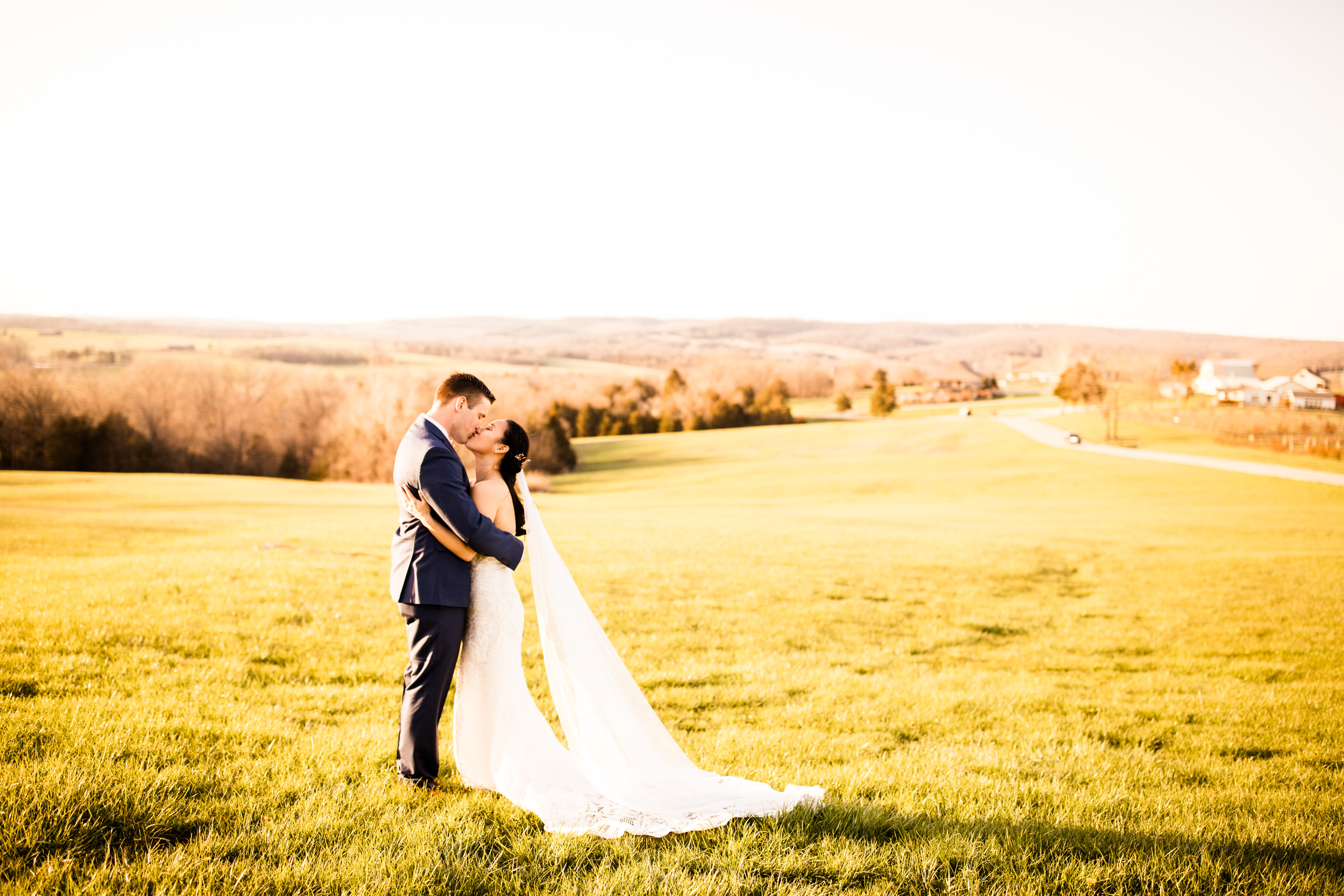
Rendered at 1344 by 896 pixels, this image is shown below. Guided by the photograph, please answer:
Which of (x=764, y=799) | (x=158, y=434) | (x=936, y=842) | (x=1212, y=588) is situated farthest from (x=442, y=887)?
(x=158, y=434)

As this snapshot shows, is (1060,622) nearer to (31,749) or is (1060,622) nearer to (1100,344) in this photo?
(31,749)

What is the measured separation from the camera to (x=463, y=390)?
5758 millimetres

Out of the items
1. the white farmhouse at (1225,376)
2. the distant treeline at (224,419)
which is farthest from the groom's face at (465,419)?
the white farmhouse at (1225,376)

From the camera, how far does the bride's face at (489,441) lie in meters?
5.73

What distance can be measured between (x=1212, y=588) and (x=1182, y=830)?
16.1 meters

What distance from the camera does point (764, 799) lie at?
545cm

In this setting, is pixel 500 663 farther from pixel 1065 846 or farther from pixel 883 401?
pixel 883 401

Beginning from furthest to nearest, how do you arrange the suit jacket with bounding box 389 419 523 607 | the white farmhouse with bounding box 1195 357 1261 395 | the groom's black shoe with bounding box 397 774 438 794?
the white farmhouse with bounding box 1195 357 1261 395 < the groom's black shoe with bounding box 397 774 438 794 < the suit jacket with bounding box 389 419 523 607

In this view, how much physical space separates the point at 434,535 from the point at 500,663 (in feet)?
3.75

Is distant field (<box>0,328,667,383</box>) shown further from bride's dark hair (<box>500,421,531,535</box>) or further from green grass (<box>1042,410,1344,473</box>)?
bride's dark hair (<box>500,421,531,535</box>)

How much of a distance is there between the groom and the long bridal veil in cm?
51

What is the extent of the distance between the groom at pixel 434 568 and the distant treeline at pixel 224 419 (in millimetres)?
63823

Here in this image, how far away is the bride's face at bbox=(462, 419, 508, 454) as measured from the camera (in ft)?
18.8

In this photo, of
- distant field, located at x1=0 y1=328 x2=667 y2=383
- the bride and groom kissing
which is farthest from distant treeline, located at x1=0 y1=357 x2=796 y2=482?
the bride and groom kissing
